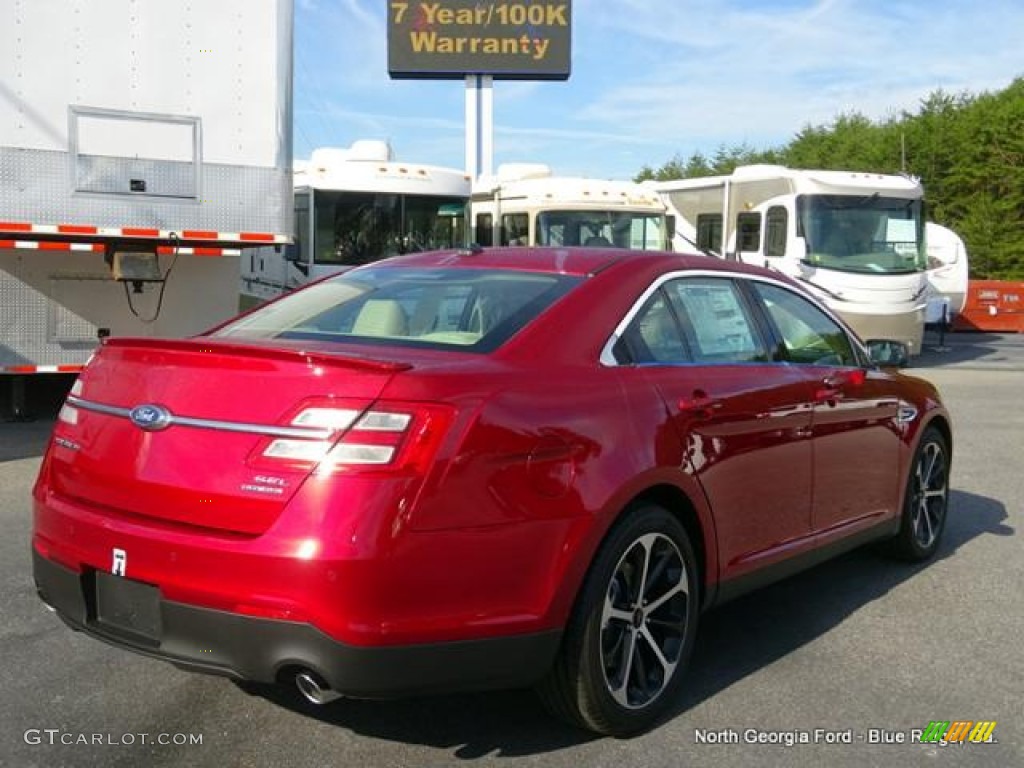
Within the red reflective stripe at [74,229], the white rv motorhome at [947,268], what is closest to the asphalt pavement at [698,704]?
the red reflective stripe at [74,229]

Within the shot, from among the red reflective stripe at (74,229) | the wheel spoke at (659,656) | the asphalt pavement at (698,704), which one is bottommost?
the asphalt pavement at (698,704)

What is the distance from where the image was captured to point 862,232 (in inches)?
662

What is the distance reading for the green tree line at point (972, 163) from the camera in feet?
121

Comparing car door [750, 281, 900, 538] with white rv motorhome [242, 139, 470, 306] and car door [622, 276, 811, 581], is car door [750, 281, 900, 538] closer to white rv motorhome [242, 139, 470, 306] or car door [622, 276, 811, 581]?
car door [622, 276, 811, 581]

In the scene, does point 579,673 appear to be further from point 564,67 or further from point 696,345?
point 564,67

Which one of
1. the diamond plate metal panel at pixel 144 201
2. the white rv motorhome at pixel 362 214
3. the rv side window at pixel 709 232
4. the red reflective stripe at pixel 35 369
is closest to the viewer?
the diamond plate metal panel at pixel 144 201

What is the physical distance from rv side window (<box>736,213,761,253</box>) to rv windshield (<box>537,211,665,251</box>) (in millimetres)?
2054

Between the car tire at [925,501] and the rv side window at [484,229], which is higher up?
the rv side window at [484,229]

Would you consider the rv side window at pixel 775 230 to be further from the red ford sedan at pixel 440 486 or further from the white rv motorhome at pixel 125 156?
the red ford sedan at pixel 440 486

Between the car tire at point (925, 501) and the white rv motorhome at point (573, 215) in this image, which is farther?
the white rv motorhome at point (573, 215)

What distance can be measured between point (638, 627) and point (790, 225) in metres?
14.0

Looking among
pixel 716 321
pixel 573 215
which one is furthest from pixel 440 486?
pixel 573 215

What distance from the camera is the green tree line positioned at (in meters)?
36.8

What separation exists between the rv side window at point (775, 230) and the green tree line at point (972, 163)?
2163 cm
